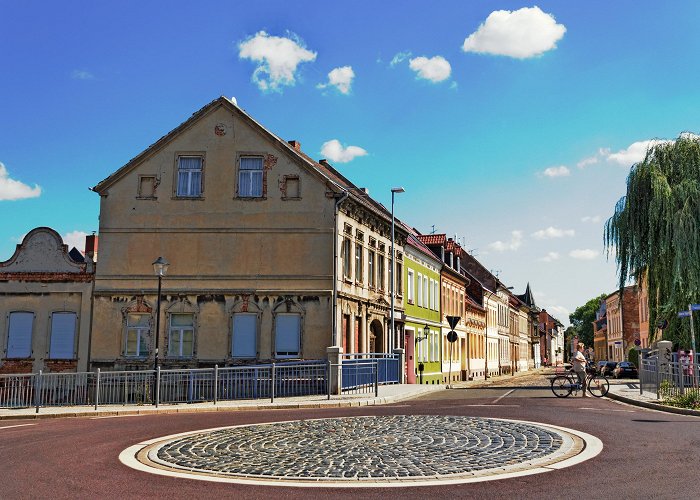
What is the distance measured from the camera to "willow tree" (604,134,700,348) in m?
26.6

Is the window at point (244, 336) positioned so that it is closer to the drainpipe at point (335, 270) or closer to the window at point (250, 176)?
the drainpipe at point (335, 270)

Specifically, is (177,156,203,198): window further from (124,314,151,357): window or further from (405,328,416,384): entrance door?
(405,328,416,384): entrance door

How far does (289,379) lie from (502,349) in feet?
177

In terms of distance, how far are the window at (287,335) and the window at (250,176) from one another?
18.0 feet

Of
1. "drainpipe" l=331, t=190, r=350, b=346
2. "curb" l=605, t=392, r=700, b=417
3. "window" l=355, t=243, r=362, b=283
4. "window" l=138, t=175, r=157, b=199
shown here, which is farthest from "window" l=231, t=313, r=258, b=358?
"curb" l=605, t=392, r=700, b=417

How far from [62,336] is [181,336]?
200 inches

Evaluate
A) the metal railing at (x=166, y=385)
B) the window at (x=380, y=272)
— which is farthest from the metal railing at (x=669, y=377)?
the window at (x=380, y=272)

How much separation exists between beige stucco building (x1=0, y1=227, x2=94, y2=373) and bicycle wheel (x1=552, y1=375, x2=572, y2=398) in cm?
1884

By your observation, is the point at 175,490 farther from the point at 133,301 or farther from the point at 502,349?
the point at 502,349

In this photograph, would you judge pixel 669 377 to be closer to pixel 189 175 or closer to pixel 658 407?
pixel 658 407

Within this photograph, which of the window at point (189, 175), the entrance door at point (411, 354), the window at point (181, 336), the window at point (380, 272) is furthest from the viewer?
the entrance door at point (411, 354)

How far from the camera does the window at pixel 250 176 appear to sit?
30.0m

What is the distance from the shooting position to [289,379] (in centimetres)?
2456

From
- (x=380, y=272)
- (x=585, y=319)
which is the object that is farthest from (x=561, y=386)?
(x=585, y=319)
